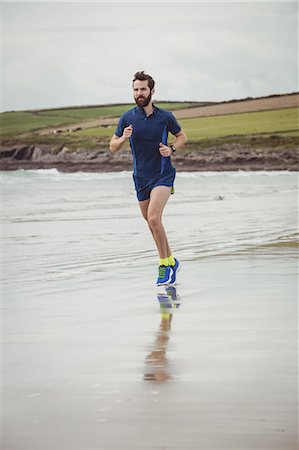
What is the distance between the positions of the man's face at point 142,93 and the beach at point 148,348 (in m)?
1.65

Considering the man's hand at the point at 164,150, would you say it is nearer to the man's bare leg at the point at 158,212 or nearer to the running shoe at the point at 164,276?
the man's bare leg at the point at 158,212

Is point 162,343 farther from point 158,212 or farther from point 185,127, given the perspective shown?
point 185,127

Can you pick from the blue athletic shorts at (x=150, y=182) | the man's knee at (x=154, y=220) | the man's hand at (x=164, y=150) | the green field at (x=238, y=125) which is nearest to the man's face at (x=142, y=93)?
the man's hand at (x=164, y=150)

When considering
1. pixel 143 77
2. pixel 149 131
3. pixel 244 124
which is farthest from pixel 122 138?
pixel 244 124

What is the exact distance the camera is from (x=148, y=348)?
7.29m

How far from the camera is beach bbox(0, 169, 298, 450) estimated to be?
5.16 metres

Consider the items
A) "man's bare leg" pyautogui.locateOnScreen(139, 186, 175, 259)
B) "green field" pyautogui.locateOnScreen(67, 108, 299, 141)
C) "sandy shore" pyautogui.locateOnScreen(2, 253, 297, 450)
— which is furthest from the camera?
"green field" pyautogui.locateOnScreen(67, 108, 299, 141)

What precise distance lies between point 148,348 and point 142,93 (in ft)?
13.4

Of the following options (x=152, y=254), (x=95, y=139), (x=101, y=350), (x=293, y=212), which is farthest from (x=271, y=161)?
(x=101, y=350)

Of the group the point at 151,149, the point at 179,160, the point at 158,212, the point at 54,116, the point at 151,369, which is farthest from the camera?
the point at 54,116

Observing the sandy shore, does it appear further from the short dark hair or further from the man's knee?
the short dark hair

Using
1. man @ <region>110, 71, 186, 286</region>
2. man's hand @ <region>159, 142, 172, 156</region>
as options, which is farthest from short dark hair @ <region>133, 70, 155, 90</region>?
man's hand @ <region>159, 142, 172, 156</region>

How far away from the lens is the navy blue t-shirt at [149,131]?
35.9 ft

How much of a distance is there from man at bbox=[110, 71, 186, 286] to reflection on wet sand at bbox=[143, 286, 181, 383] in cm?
84
